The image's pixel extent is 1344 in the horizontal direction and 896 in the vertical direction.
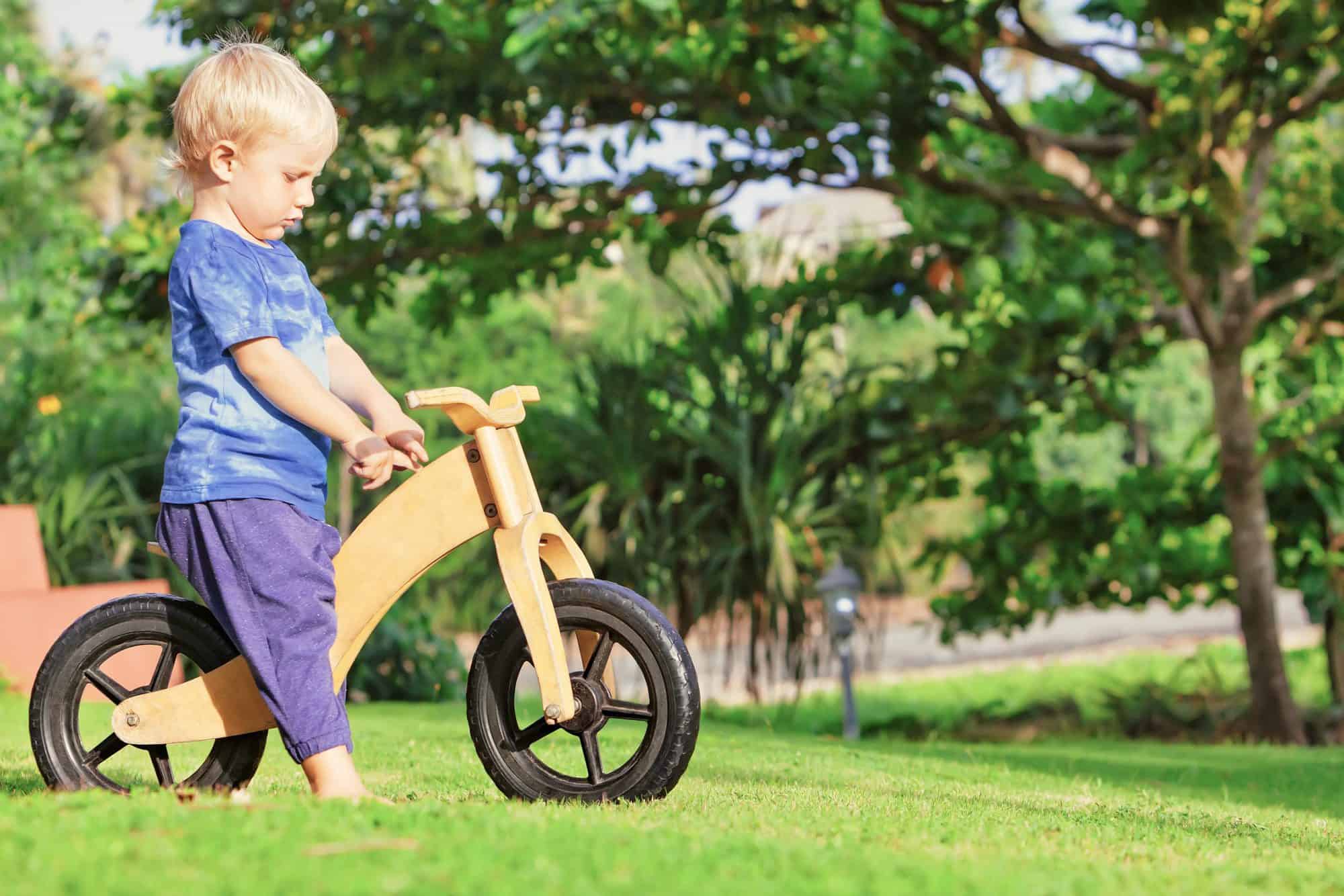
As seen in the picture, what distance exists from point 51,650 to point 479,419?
1.04m

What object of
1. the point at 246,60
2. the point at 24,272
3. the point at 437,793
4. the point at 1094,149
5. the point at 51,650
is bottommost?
the point at 437,793

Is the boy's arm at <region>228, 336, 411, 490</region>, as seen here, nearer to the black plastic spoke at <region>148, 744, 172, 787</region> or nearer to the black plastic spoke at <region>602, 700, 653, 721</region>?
the black plastic spoke at <region>602, 700, 653, 721</region>

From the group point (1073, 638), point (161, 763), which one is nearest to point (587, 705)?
point (161, 763)

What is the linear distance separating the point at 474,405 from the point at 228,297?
0.53 m

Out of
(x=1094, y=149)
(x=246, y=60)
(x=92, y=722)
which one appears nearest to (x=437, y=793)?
(x=246, y=60)

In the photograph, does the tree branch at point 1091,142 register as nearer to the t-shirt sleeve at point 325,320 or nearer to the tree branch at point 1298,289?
the tree branch at point 1298,289

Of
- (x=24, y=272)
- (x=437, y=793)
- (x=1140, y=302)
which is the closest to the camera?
(x=437, y=793)

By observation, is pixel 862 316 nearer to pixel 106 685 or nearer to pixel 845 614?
pixel 845 614

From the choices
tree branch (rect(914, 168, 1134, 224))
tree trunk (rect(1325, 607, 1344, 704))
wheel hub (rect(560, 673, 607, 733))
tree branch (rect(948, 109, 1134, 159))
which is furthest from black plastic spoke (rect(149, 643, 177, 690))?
tree trunk (rect(1325, 607, 1344, 704))

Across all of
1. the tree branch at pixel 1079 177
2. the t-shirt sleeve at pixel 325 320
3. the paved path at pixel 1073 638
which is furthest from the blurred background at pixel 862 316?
the paved path at pixel 1073 638

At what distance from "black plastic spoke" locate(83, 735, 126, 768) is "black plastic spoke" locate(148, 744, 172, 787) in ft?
0.22

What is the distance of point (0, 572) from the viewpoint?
7211 millimetres

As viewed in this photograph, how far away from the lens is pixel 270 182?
2977 millimetres

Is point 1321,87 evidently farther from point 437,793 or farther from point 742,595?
point 437,793
